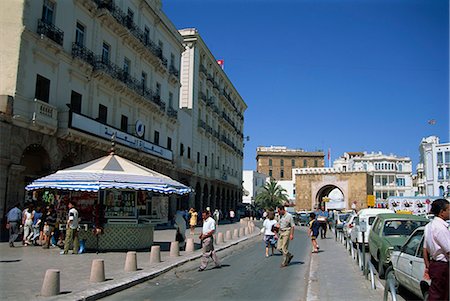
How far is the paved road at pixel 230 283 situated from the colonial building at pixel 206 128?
25.8 m

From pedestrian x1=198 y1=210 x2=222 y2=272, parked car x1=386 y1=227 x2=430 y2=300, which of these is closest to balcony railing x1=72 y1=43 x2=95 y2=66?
A: pedestrian x1=198 y1=210 x2=222 y2=272

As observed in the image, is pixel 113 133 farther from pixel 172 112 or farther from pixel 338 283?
pixel 338 283

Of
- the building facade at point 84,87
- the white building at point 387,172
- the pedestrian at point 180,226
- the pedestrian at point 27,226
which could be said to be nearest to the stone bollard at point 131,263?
the pedestrian at point 180,226

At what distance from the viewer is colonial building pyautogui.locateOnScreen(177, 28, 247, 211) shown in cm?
4431

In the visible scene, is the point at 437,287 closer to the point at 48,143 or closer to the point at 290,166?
the point at 48,143

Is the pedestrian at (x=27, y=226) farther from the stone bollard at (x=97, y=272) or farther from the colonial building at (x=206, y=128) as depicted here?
the colonial building at (x=206, y=128)

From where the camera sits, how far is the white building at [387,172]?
94000mm

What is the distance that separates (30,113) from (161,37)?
18.9 meters

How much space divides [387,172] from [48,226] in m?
90.0

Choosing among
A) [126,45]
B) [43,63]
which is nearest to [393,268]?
[43,63]

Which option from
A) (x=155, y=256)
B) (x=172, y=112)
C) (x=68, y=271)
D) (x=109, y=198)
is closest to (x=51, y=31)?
(x=109, y=198)

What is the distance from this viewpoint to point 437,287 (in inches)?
206

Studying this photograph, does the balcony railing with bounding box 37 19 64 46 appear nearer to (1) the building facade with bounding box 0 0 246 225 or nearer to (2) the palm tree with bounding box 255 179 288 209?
(1) the building facade with bounding box 0 0 246 225

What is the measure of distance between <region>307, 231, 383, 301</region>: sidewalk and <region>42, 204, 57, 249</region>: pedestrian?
10037mm
